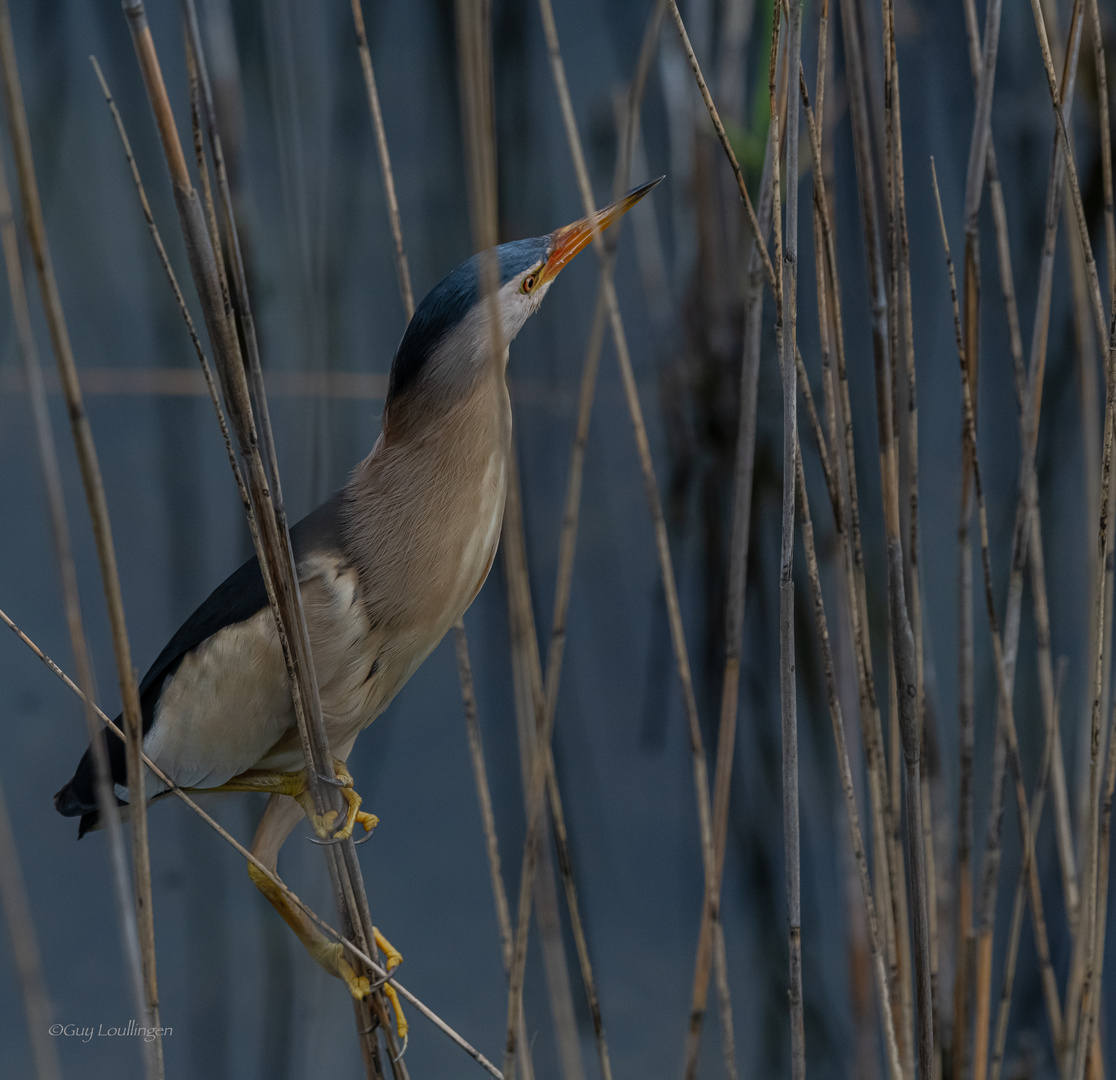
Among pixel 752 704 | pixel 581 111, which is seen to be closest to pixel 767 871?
pixel 752 704

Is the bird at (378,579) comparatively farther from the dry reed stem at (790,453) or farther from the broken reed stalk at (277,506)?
the dry reed stem at (790,453)

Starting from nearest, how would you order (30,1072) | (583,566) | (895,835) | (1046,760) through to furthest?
(895,835) < (1046,760) < (30,1072) < (583,566)

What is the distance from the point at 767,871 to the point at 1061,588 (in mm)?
752

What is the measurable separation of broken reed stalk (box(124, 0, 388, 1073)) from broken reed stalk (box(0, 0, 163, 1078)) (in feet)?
0.22

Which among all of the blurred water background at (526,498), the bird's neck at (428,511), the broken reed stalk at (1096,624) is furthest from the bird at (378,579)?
the blurred water background at (526,498)

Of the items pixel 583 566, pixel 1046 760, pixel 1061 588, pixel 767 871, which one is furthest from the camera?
pixel 583 566

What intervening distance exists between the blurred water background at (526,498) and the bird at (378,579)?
2.10ft

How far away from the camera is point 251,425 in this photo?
0.66 m

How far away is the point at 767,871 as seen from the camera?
1899 millimetres

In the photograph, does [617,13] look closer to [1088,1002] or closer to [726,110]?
[726,110]

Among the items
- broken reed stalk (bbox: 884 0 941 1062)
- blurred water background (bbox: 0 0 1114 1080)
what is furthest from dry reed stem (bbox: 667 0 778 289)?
blurred water background (bbox: 0 0 1114 1080)

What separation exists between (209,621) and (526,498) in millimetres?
967

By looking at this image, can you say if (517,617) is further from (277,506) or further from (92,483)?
(92,483)

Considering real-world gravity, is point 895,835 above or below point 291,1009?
above
